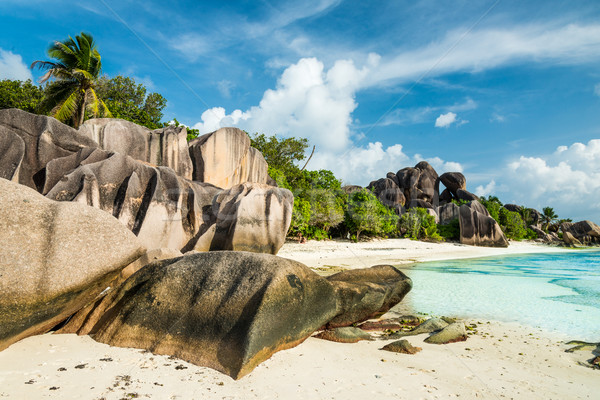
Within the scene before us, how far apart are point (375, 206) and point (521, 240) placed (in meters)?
23.2

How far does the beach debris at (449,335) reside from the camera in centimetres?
484

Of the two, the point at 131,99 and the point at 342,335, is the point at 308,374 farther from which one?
the point at 131,99

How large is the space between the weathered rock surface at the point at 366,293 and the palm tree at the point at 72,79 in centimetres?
1873

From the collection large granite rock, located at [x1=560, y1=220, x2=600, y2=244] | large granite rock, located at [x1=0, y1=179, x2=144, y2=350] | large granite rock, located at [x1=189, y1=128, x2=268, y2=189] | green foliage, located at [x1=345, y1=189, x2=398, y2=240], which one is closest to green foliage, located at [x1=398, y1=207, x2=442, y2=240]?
green foliage, located at [x1=345, y1=189, x2=398, y2=240]

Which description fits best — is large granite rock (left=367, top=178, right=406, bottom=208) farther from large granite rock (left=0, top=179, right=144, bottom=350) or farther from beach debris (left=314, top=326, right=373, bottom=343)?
large granite rock (left=0, top=179, right=144, bottom=350)

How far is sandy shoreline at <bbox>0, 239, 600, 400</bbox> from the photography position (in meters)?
2.84

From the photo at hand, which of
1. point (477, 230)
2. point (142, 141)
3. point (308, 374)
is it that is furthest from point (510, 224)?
point (308, 374)

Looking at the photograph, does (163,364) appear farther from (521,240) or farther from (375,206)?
(521,240)

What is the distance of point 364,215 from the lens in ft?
75.5

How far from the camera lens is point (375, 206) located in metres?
23.9

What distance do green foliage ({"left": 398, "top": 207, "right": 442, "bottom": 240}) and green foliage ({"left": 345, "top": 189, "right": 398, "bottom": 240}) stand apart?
3824 mm

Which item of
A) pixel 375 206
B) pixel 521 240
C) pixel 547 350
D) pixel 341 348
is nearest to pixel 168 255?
pixel 341 348

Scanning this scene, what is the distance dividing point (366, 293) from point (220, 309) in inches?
90.6

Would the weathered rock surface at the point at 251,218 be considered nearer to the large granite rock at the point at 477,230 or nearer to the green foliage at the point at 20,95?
the green foliage at the point at 20,95
